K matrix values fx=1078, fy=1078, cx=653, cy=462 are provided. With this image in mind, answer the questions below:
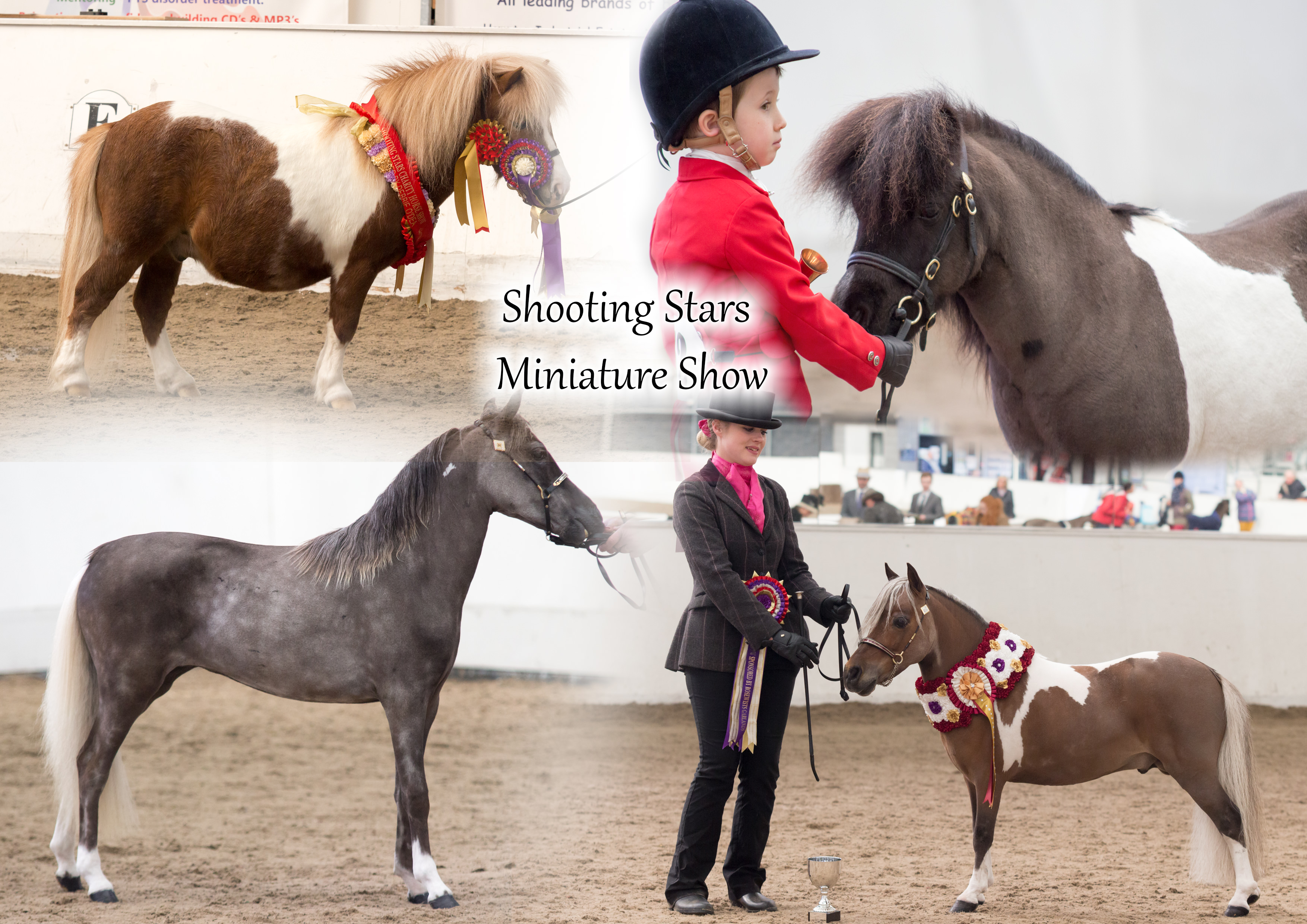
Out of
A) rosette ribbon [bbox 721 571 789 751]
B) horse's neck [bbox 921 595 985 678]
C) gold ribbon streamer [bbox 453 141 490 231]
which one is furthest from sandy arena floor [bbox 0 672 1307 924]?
gold ribbon streamer [bbox 453 141 490 231]

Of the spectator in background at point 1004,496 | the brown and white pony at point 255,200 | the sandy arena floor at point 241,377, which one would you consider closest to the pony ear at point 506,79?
the brown and white pony at point 255,200

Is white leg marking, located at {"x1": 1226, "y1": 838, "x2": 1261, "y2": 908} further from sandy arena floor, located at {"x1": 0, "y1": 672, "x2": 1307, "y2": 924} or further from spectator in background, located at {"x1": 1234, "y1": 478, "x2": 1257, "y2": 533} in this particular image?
spectator in background, located at {"x1": 1234, "y1": 478, "x2": 1257, "y2": 533}

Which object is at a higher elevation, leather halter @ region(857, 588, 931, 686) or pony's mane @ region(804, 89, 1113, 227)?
pony's mane @ region(804, 89, 1113, 227)

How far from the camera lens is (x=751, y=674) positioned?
2.52 meters

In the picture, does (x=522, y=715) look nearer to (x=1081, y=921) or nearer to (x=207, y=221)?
(x=1081, y=921)

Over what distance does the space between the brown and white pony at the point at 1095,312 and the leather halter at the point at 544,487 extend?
0.88 meters

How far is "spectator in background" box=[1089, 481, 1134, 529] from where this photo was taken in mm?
5574

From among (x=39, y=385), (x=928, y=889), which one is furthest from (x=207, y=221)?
(x=928, y=889)

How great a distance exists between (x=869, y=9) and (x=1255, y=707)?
5136mm

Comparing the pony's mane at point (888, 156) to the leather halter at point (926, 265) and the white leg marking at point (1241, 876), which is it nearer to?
the leather halter at point (926, 265)

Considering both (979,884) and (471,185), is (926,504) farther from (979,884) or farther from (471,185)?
(471,185)

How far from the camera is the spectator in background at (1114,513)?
557 centimetres

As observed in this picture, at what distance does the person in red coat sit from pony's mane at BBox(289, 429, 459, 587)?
90 cm

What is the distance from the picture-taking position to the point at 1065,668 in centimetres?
263
